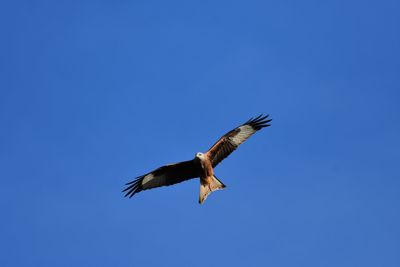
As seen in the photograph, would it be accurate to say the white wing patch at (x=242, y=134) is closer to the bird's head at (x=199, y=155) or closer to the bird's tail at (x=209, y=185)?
the bird's head at (x=199, y=155)

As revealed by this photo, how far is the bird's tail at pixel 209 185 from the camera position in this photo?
1303cm

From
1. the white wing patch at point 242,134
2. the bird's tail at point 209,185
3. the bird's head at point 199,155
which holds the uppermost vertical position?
the white wing patch at point 242,134

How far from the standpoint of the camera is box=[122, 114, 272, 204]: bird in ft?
43.6

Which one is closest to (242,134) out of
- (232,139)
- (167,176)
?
(232,139)

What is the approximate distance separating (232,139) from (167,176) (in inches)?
73.2

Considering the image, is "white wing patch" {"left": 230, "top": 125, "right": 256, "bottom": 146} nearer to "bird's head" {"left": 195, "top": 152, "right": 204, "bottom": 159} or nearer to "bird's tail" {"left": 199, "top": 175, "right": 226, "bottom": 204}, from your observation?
"bird's head" {"left": 195, "top": 152, "right": 204, "bottom": 159}

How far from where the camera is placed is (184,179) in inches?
551

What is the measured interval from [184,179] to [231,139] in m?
1.53

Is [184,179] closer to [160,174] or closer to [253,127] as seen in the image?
[160,174]

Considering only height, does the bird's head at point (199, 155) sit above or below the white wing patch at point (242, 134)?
below

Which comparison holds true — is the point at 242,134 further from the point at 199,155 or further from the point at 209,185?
the point at 209,185

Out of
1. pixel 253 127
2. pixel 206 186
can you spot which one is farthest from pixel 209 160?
pixel 253 127

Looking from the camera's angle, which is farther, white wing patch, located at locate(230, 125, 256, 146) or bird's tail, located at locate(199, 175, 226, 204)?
white wing patch, located at locate(230, 125, 256, 146)

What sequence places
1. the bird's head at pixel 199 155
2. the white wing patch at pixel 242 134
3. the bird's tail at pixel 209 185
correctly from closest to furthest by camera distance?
1. the bird's tail at pixel 209 185
2. the bird's head at pixel 199 155
3. the white wing patch at pixel 242 134
